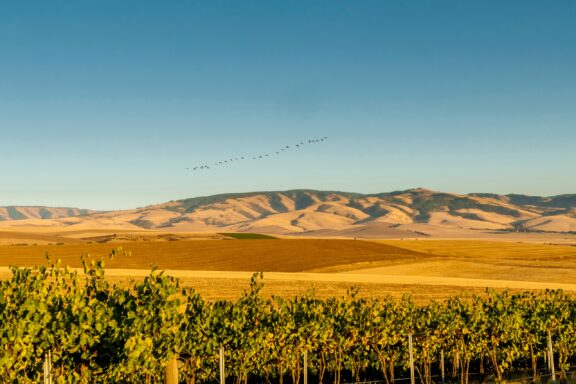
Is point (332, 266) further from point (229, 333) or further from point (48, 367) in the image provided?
point (48, 367)

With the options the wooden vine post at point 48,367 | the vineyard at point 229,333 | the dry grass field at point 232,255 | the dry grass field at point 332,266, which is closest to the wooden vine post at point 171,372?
the vineyard at point 229,333

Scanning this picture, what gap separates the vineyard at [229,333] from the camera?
12.3 meters

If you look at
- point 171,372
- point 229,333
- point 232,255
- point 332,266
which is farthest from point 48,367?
point 232,255

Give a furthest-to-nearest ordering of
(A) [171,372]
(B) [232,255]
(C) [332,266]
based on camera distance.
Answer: (B) [232,255] → (C) [332,266] → (A) [171,372]

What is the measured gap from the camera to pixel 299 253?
306ft

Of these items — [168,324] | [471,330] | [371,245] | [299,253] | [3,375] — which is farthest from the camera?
[371,245]

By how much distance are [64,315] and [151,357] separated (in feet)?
6.30

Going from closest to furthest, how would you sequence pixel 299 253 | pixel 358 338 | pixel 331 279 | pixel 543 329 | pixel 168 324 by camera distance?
pixel 168 324 → pixel 358 338 → pixel 543 329 → pixel 331 279 → pixel 299 253

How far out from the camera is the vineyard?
12328 mm

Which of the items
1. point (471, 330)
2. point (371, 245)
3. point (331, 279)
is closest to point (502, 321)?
point (471, 330)

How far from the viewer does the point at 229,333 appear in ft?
54.5

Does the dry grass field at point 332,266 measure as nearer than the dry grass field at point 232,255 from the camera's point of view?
Yes

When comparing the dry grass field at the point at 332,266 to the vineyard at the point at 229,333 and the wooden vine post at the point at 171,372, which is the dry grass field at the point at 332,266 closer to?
the vineyard at the point at 229,333

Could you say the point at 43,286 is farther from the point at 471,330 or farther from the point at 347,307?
the point at 471,330
